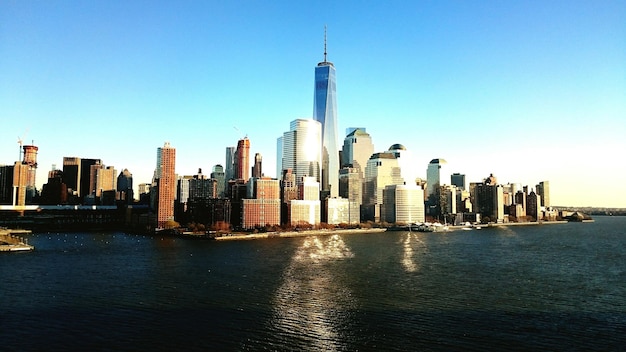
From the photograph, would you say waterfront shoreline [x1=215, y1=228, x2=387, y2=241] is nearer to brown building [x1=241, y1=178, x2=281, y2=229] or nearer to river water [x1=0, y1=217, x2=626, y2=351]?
brown building [x1=241, y1=178, x2=281, y2=229]

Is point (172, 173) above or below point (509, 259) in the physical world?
above

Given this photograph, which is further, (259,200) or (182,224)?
(182,224)

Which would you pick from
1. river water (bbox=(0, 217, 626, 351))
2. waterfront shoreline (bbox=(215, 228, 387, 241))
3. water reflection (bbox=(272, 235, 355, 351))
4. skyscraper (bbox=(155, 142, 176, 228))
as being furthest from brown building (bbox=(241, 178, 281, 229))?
water reflection (bbox=(272, 235, 355, 351))

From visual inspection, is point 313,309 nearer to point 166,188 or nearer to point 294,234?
point 294,234

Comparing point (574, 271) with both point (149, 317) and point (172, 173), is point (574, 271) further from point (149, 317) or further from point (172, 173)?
point (172, 173)

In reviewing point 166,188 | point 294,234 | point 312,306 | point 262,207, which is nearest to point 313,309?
point 312,306

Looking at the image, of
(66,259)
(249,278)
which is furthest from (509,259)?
(66,259)
